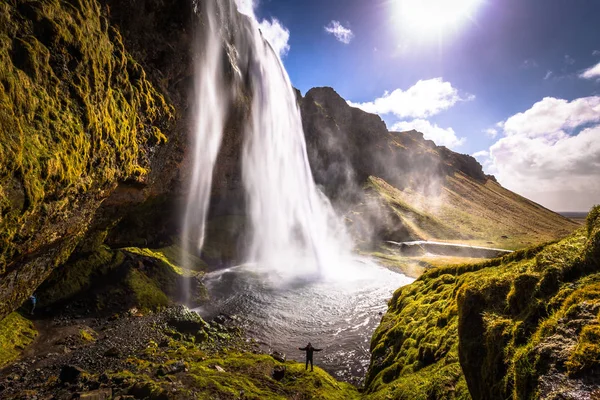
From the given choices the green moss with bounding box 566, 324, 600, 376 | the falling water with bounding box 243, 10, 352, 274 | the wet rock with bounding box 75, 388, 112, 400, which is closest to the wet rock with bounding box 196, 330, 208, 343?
the wet rock with bounding box 75, 388, 112, 400

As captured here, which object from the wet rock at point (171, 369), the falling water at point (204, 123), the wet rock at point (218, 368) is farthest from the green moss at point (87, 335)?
the falling water at point (204, 123)

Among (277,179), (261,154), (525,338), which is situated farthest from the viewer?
(277,179)

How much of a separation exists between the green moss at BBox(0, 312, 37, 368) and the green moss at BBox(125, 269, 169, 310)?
6.45m

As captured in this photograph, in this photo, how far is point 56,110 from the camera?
11.8 m

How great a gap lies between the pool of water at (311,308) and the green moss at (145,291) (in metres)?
3.43

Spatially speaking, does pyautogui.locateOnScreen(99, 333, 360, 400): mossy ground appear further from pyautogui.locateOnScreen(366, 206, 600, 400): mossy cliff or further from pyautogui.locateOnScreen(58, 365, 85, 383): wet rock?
pyautogui.locateOnScreen(366, 206, 600, 400): mossy cliff

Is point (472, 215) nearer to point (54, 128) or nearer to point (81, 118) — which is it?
point (81, 118)

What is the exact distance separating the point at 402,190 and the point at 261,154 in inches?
3664

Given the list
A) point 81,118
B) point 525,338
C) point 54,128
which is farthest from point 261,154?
point 525,338

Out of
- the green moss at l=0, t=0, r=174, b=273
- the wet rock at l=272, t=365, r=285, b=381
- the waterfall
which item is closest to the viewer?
the green moss at l=0, t=0, r=174, b=273

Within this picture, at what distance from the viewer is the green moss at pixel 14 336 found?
13313 mm

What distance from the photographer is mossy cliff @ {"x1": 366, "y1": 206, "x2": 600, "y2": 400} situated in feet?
14.5

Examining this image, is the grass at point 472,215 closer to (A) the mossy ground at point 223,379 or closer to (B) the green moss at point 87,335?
(A) the mossy ground at point 223,379

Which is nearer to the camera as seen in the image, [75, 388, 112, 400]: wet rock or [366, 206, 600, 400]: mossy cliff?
[366, 206, 600, 400]: mossy cliff
